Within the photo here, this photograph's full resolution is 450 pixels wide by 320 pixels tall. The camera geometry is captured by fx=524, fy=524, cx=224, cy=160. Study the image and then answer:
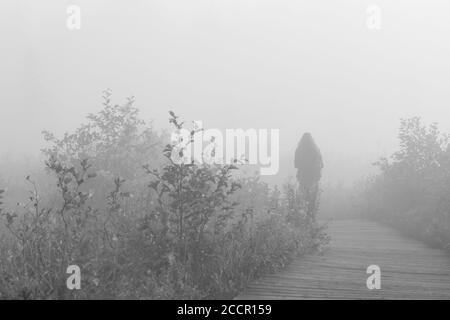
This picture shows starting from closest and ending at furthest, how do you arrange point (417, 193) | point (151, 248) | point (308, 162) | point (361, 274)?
point (151, 248)
point (361, 274)
point (308, 162)
point (417, 193)

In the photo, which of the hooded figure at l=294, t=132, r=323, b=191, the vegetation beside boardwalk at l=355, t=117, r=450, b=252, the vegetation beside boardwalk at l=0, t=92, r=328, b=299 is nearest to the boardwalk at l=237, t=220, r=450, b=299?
the vegetation beside boardwalk at l=0, t=92, r=328, b=299

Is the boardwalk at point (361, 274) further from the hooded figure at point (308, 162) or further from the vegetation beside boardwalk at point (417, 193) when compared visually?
the hooded figure at point (308, 162)

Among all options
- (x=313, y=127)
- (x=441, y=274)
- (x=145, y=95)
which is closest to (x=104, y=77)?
(x=145, y=95)

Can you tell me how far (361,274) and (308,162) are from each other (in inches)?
235

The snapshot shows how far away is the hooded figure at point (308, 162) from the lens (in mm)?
13172

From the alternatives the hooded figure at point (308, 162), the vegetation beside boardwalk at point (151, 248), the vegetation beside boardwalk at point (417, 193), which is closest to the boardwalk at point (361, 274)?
the vegetation beside boardwalk at point (151, 248)

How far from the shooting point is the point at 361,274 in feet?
24.7

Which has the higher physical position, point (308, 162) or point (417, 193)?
point (308, 162)

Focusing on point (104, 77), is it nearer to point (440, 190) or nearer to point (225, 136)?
point (225, 136)

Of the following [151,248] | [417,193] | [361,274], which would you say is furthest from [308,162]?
[151,248]

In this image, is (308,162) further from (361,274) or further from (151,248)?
(151,248)

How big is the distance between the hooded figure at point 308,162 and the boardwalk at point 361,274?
88.5 inches

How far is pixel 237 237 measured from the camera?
7.66m
